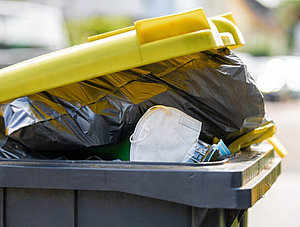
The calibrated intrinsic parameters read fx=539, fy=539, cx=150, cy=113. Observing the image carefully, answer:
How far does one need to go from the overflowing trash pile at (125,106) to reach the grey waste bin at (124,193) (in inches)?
9.8

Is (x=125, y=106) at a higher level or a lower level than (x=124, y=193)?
higher

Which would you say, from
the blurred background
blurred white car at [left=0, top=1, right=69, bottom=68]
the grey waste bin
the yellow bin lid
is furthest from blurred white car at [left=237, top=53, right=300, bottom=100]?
the grey waste bin

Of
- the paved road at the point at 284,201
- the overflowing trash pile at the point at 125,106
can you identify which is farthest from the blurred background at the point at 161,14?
the overflowing trash pile at the point at 125,106

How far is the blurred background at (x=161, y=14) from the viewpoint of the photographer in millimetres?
6324

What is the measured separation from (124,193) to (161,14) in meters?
24.3

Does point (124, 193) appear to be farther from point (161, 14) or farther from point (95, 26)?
point (161, 14)

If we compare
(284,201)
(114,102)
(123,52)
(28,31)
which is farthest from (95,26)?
(123,52)

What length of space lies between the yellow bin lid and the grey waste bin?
402 millimetres

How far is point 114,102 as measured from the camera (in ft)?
8.54

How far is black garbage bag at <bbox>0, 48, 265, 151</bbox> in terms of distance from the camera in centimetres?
257

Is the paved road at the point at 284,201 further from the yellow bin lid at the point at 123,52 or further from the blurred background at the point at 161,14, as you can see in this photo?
the yellow bin lid at the point at 123,52

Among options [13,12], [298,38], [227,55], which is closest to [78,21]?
[13,12]

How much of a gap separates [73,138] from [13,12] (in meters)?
8.86

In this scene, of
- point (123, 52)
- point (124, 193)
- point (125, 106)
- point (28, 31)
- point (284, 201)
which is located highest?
point (123, 52)
